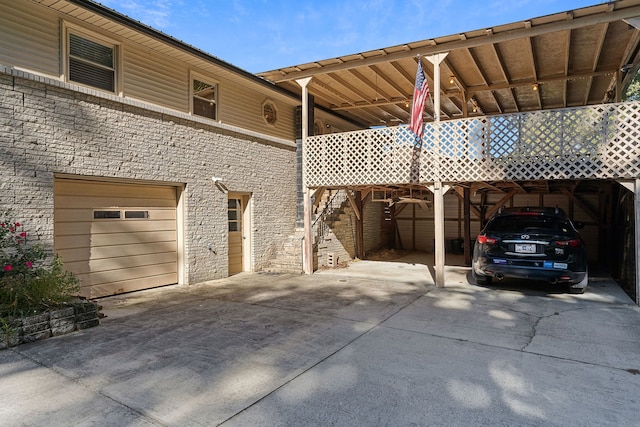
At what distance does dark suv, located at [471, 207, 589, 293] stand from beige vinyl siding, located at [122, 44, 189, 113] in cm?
701

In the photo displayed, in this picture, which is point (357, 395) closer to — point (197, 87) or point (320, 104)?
point (197, 87)

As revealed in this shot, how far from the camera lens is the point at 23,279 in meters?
5.09

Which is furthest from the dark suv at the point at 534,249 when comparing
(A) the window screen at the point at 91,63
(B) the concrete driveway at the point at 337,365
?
(A) the window screen at the point at 91,63

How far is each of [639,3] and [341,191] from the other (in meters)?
8.37

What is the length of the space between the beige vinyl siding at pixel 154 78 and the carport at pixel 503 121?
244cm

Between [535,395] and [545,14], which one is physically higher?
[545,14]

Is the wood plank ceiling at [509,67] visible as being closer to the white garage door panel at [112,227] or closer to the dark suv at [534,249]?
the dark suv at [534,249]

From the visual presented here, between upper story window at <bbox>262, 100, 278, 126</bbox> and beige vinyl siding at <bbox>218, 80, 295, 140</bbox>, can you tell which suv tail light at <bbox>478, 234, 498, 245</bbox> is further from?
upper story window at <bbox>262, 100, 278, 126</bbox>

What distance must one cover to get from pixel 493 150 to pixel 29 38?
841cm

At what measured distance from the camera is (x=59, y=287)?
5195 mm

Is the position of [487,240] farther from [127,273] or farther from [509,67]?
[127,273]

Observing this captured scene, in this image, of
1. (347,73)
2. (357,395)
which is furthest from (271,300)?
(347,73)

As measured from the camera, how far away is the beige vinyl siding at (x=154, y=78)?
23.9 feet

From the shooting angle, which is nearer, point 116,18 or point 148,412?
point 148,412
